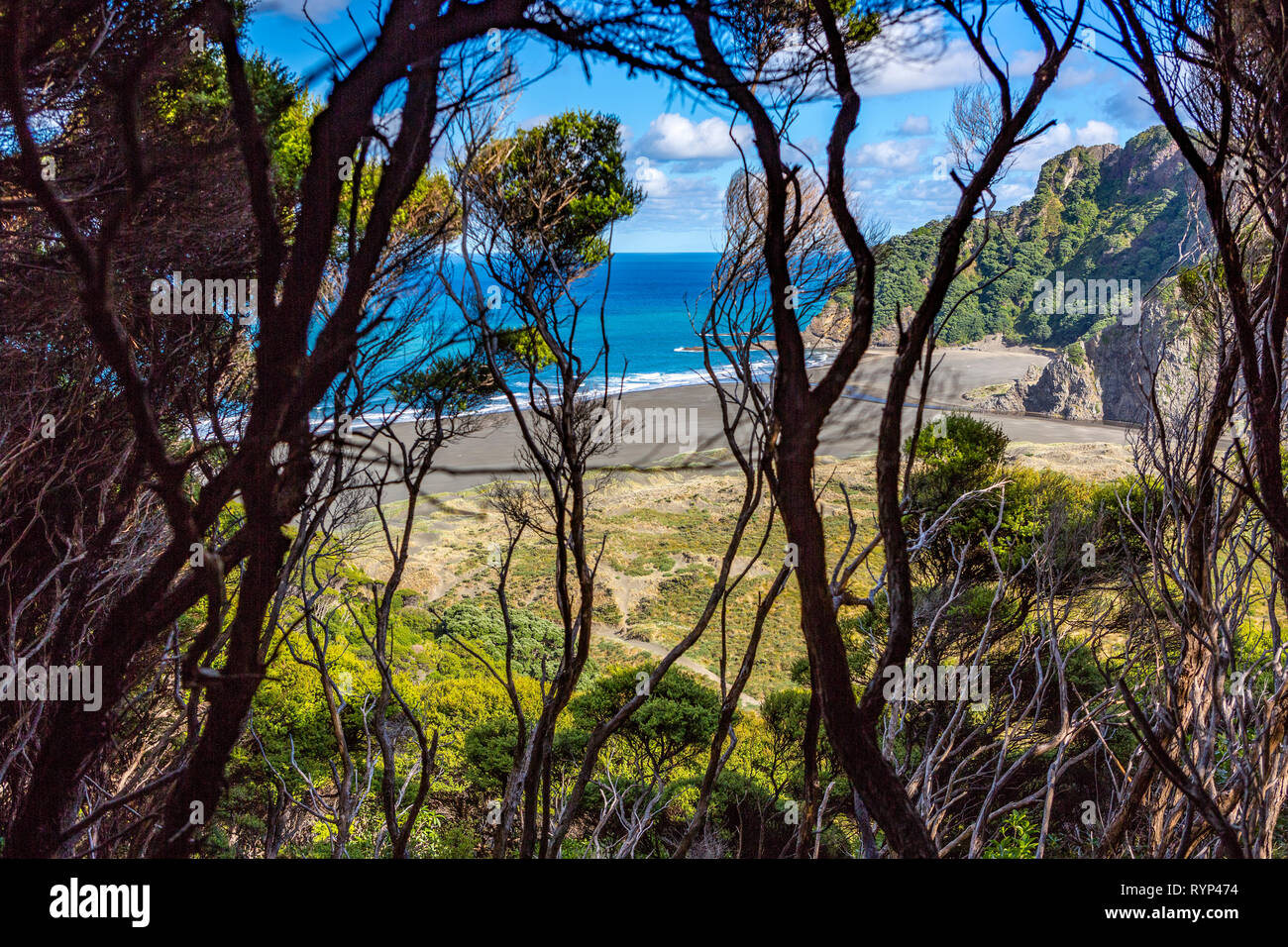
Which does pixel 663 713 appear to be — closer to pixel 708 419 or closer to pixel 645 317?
pixel 708 419

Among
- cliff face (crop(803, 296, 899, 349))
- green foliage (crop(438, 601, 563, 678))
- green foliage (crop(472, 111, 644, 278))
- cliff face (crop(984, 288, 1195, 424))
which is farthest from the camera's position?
green foliage (crop(438, 601, 563, 678))

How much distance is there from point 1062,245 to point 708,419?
88 centimetres

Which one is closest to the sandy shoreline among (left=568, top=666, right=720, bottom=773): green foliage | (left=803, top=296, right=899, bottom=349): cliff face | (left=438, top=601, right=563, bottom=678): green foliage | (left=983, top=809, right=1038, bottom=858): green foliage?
(left=803, top=296, right=899, bottom=349): cliff face

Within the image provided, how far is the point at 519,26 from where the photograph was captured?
1.24 m

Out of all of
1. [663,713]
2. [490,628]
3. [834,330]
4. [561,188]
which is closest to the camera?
[834,330]

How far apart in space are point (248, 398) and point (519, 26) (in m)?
0.76

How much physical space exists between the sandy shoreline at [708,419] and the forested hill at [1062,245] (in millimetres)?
89

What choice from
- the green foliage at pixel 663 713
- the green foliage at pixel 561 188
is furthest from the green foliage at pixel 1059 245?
the green foliage at pixel 663 713

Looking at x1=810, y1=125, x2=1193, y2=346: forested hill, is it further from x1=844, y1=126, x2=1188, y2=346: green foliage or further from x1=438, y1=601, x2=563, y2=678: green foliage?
x1=438, y1=601, x2=563, y2=678: green foliage

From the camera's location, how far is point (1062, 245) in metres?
1.67

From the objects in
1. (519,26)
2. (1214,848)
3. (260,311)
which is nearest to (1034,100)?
(519,26)

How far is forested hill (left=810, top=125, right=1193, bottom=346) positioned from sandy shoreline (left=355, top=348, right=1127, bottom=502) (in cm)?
9

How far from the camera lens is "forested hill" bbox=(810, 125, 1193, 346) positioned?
1234 millimetres

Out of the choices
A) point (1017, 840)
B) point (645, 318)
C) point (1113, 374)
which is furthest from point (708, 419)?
point (1017, 840)
